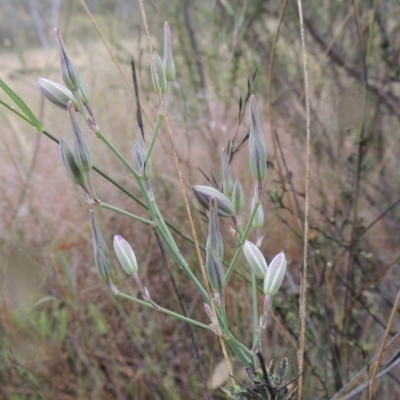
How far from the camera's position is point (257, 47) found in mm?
1527

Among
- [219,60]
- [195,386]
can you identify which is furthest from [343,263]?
[219,60]

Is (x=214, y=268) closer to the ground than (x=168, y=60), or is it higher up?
closer to the ground

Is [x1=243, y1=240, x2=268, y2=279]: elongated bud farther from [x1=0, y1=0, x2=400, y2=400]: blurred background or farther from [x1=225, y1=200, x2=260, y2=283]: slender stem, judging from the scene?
[x1=0, y1=0, x2=400, y2=400]: blurred background

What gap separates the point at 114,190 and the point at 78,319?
27.0 inches

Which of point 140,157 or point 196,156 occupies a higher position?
point 196,156

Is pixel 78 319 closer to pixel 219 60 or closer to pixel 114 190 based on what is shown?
pixel 114 190

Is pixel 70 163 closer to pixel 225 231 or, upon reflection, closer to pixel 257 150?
pixel 257 150

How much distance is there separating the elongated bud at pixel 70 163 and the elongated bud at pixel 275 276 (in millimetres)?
143

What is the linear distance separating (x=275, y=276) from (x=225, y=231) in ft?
2.76

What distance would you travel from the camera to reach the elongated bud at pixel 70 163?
1.04 feet

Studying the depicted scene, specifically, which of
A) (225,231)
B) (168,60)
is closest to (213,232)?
(168,60)

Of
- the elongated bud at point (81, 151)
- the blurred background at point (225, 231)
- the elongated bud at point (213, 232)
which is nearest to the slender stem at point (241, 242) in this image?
the elongated bud at point (213, 232)

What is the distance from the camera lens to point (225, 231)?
1.16 m

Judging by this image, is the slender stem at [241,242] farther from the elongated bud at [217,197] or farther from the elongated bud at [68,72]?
the elongated bud at [68,72]
